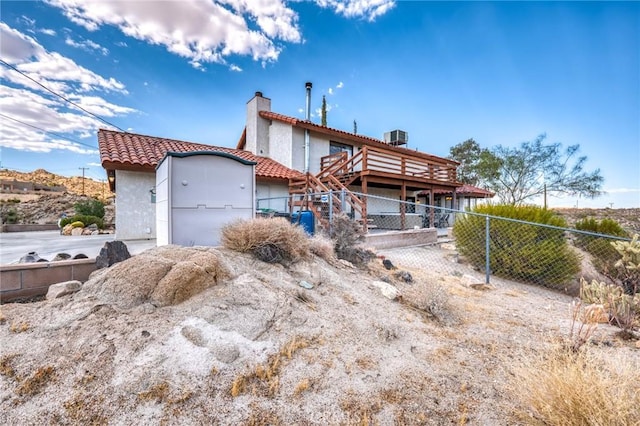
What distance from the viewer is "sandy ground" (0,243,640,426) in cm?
183

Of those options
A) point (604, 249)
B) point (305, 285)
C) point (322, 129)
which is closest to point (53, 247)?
point (305, 285)

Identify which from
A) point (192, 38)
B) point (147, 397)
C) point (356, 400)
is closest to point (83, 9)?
point (192, 38)

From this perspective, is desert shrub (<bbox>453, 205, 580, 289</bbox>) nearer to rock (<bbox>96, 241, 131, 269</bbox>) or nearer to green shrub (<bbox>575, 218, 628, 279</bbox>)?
green shrub (<bbox>575, 218, 628, 279</bbox>)

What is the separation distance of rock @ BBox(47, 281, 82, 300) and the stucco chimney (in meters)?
10.5

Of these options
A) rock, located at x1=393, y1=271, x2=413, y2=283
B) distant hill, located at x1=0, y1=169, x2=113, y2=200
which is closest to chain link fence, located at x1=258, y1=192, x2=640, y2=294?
rock, located at x1=393, y1=271, x2=413, y2=283

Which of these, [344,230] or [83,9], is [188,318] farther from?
[83,9]

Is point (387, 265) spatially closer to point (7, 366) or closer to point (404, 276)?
point (404, 276)

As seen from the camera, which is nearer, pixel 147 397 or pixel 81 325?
pixel 147 397

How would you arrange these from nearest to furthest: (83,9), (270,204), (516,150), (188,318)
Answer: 1. (188,318)
2. (83,9)
3. (270,204)
4. (516,150)

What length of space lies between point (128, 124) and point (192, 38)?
5.16m

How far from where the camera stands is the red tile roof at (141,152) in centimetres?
760

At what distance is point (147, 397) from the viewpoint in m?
1.83

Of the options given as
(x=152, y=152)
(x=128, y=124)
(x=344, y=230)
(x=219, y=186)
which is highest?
(x=128, y=124)

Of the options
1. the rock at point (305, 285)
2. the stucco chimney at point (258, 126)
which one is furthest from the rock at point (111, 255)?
the stucco chimney at point (258, 126)
